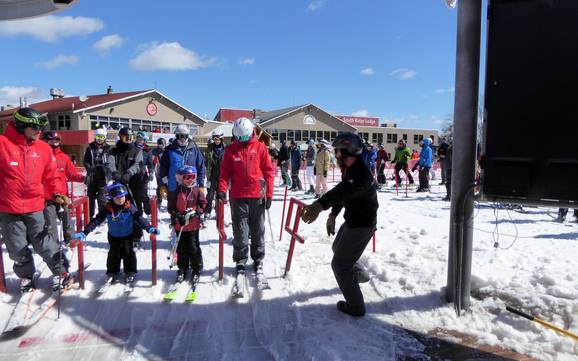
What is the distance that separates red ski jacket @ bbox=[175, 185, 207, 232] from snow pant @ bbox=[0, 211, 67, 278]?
4.61ft

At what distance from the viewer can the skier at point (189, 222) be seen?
4656mm

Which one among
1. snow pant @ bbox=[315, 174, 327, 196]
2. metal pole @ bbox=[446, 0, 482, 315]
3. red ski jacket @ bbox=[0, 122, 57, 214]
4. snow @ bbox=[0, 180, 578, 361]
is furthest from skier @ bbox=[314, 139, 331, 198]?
red ski jacket @ bbox=[0, 122, 57, 214]

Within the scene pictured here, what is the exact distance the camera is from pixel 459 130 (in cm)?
389

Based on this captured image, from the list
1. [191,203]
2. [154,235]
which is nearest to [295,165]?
[191,203]

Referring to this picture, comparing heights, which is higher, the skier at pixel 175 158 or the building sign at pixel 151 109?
the building sign at pixel 151 109

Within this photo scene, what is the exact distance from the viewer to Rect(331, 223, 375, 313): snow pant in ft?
12.2

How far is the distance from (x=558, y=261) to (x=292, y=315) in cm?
388

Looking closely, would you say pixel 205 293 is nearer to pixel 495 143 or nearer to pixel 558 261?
pixel 495 143

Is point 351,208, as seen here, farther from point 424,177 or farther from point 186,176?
point 424,177

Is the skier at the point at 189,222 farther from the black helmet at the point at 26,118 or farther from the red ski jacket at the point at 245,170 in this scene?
the black helmet at the point at 26,118

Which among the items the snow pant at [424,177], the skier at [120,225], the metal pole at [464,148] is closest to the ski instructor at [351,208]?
the metal pole at [464,148]

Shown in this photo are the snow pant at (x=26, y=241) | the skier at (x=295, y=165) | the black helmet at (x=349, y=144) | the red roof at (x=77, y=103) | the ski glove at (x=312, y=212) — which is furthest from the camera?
the red roof at (x=77, y=103)

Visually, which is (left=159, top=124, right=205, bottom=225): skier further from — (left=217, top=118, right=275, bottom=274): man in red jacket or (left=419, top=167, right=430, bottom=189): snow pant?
(left=419, top=167, right=430, bottom=189): snow pant

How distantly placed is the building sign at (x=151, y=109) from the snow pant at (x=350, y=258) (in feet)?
127
